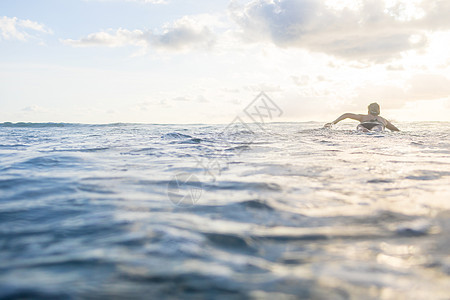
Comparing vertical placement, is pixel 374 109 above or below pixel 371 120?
above

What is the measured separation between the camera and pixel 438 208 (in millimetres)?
2719

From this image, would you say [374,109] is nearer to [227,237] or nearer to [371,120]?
[371,120]

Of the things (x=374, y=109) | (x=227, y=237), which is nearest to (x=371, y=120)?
(x=374, y=109)

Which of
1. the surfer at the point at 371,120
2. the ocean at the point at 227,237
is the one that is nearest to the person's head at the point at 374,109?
the surfer at the point at 371,120

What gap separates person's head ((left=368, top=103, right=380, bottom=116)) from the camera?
1322 centimetres

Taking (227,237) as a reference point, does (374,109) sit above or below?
above

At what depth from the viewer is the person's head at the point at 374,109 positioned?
43.4ft

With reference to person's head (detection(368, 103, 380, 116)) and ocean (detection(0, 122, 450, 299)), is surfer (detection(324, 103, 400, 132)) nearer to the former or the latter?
person's head (detection(368, 103, 380, 116))

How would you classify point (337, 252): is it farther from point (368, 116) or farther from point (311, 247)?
point (368, 116)

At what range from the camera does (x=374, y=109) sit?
1342cm

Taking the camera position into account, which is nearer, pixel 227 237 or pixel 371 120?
pixel 227 237

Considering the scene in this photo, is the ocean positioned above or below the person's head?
below

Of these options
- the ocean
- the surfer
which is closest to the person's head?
the surfer

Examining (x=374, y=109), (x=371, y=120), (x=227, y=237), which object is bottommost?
(x=227, y=237)
